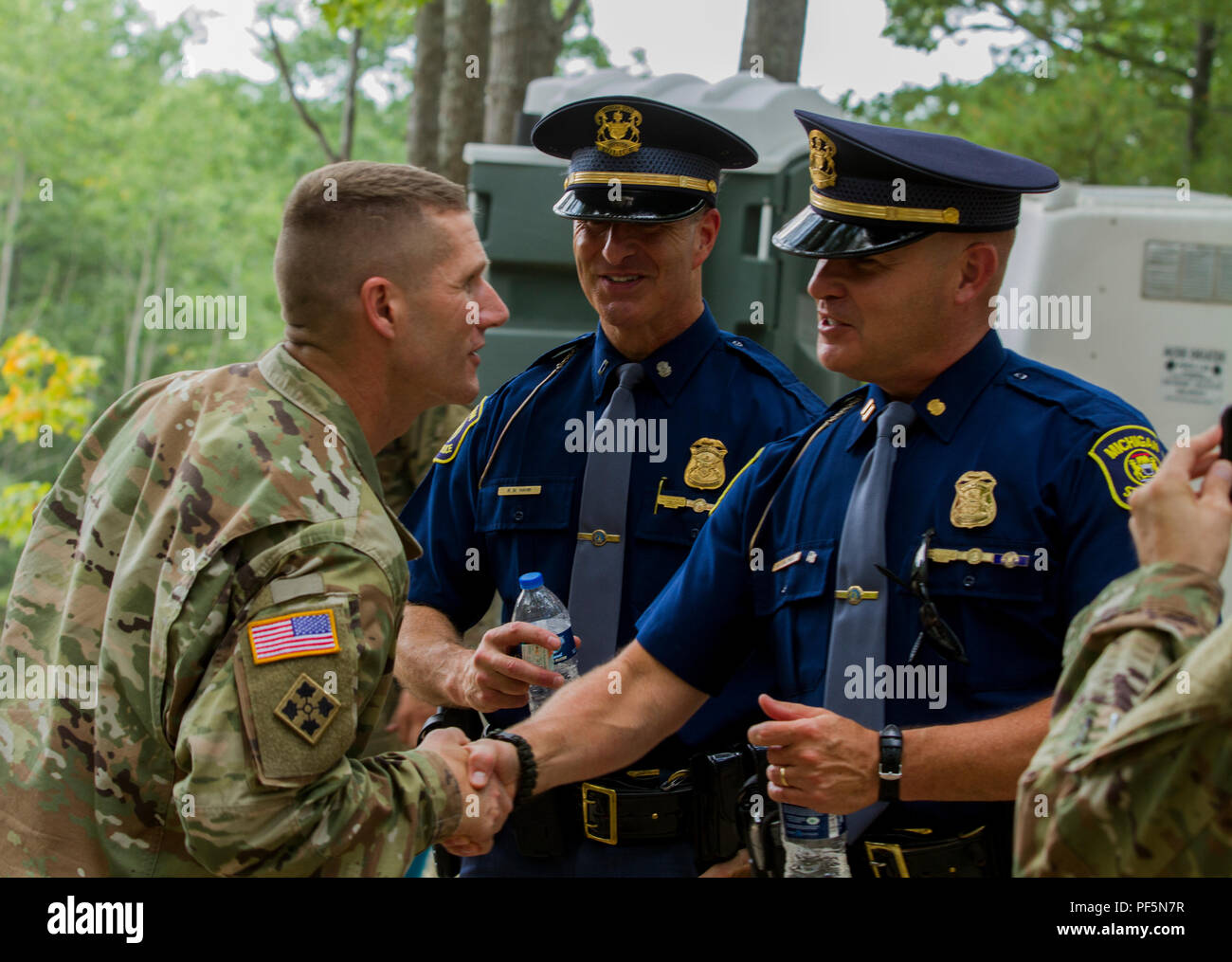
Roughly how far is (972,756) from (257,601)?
1269mm

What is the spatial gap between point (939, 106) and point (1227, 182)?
2935 millimetres

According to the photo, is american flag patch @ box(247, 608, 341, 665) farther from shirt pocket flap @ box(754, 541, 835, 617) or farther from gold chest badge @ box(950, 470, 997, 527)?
gold chest badge @ box(950, 470, 997, 527)

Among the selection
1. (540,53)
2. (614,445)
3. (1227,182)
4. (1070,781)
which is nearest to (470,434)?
(614,445)

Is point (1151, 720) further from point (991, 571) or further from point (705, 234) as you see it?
point (705, 234)

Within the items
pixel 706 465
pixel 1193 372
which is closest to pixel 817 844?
pixel 706 465

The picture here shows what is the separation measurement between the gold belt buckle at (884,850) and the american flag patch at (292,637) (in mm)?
1103

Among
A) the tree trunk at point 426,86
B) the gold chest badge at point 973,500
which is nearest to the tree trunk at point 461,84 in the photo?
the tree trunk at point 426,86

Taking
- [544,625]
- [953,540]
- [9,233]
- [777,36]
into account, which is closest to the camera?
[953,540]

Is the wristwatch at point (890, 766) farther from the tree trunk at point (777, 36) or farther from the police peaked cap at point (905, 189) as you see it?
the tree trunk at point (777, 36)

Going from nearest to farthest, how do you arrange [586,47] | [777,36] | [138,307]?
[777,36] < [586,47] < [138,307]

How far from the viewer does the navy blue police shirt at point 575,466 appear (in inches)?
131

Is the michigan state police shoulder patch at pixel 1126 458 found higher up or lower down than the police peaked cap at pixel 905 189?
lower down

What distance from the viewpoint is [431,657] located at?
3318 millimetres

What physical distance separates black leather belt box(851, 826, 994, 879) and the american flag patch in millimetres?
1116
